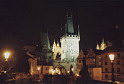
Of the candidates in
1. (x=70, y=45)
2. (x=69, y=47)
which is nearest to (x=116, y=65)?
(x=69, y=47)

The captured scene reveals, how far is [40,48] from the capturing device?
290ft

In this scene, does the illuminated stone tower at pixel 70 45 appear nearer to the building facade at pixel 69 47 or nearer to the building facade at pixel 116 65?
the building facade at pixel 69 47

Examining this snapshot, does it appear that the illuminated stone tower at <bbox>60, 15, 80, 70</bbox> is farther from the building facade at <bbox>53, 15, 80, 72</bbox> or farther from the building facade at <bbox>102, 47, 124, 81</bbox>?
the building facade at <bbox>102, 47, 124, 81</bbox>

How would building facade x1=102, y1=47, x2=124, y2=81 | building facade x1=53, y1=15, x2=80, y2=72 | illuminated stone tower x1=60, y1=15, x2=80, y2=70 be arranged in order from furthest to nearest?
illuminated stone tower x1=60, y1=15, x2=80, y2=70, building facade x1=53, y1=15, x2=80, y2=72, building facade x1=102, y1=47, x2=124, y2=81

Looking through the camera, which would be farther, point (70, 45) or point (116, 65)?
point (70, 45)

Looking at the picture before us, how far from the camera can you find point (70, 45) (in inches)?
3430

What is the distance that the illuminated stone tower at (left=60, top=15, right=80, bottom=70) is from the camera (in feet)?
276

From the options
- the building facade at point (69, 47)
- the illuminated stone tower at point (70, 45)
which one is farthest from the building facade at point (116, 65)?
the illuminated stone tower at point (70, 45)

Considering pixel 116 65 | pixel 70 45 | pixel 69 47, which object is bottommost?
pixel 116 65

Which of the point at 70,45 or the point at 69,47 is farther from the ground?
the point at 70,45

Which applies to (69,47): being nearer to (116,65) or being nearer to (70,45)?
(70,45)

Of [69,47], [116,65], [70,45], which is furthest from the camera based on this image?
[70,45]

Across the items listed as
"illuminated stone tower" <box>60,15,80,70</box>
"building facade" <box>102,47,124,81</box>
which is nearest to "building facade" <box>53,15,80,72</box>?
"illuminated stone tower" <box>60,15,80,70</box>

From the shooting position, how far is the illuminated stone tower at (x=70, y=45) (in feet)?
276
